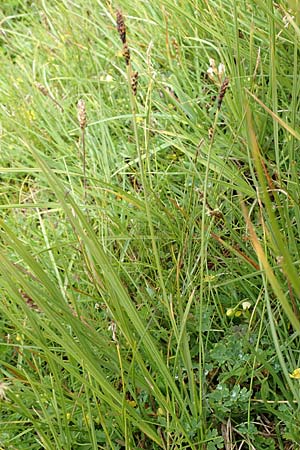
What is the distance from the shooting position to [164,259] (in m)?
1.54

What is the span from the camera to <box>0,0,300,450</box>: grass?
112 centimetres

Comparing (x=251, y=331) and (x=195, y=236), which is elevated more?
(x=195, y=236)

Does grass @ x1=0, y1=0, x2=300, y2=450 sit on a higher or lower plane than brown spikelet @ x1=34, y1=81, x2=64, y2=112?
lower

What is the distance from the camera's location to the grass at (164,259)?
3.66 ft

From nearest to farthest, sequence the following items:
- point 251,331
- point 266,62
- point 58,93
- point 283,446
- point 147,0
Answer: point 283,446, point 251,331, point 266,62, point 147,0, point 58,93

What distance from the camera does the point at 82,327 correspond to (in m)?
1.23

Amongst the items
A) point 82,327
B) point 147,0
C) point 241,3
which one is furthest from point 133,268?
point 147,0

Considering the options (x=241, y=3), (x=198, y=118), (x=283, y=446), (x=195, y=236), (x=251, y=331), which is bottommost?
(x=283, y=446)

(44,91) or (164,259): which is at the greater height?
(44,91)

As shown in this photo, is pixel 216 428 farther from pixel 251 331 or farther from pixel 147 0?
pixel 147 0

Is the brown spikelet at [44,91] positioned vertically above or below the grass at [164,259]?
above

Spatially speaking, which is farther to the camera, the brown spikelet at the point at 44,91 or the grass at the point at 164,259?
the brown spikelet at the point at 44,91

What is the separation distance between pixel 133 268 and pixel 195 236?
7.8 inches

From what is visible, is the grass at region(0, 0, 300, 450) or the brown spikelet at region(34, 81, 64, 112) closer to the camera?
the grass at region(0, 0, 300, 450)
